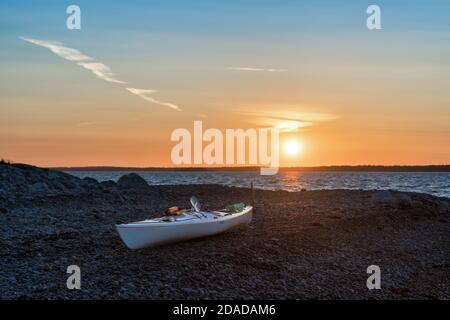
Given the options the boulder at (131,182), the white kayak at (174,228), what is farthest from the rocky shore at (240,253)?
the boulder at (131,182)

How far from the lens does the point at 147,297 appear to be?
1318cm

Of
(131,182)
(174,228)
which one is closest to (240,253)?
(174,228)

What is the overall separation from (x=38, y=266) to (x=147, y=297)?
4.95m

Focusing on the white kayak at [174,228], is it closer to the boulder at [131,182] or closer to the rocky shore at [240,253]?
the rocky shore at [240,253]

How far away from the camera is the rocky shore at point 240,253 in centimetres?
1427

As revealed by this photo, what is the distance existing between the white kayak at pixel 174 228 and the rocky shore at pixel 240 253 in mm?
407

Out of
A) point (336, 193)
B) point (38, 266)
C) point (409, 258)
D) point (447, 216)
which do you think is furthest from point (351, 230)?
point (336, 193)

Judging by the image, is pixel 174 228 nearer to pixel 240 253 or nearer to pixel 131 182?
pixel 240 253

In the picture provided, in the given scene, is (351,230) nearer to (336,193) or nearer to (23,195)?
(336,193)

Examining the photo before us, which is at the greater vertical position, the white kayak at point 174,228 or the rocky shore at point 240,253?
the white kayak at point 174,228

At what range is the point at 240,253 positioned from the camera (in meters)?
17.8

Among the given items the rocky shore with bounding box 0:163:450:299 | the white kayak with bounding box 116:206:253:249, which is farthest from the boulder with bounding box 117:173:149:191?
the white kayak with bounding box 116:206:253:249

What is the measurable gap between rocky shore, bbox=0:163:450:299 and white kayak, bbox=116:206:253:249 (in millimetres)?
407
